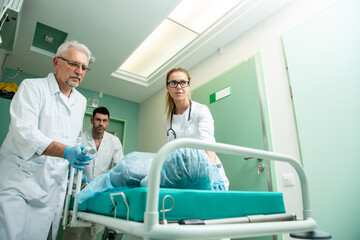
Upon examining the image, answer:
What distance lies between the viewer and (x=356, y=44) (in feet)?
5.25

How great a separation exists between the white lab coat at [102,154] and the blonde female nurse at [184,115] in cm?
139

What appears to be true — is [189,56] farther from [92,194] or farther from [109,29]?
[92,194]

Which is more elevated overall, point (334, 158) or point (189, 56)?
point (189, 56)

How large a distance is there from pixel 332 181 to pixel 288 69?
0.99m

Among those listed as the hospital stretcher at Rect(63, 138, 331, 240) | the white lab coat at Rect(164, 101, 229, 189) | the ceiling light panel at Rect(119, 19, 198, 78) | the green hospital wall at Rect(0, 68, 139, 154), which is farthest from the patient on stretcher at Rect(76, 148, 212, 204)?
the green hospital wall at Rect(0, 68, 139, 154)

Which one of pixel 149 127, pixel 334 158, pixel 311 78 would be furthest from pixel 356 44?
pixel 149 127

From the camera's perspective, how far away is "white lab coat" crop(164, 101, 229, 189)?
1.42 meters

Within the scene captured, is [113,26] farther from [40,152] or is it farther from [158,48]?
[40,152]

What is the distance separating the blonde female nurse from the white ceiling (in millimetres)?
1076

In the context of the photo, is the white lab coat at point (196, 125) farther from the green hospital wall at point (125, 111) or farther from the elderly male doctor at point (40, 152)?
the green hospital wall at point (125, 111)

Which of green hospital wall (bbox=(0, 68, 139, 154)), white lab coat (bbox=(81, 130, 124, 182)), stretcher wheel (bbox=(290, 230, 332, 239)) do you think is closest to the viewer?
stretcher wheel (bbox=(290, 230, 332, 239))

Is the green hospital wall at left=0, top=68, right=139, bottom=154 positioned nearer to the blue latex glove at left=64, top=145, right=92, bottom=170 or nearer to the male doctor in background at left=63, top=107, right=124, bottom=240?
the male doctor in background at left=63, top=107, right=124, bottom=240

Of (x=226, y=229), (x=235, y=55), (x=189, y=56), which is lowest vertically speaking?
(x=226, y=229)

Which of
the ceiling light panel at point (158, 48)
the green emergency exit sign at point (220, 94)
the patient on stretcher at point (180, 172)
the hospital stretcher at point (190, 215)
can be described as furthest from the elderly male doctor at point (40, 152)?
the green emergency exit sign at point (220, 94)
